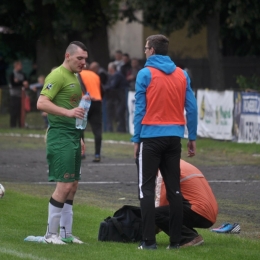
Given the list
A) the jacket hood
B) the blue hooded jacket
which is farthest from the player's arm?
the jacket hood

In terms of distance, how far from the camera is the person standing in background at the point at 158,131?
27.3ft

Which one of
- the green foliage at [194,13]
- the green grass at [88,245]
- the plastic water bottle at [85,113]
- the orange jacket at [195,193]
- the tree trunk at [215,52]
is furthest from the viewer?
the tree trunk at [215,52]

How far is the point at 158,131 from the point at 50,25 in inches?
1135

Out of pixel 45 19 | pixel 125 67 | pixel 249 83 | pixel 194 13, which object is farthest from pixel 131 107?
pixel 45 19

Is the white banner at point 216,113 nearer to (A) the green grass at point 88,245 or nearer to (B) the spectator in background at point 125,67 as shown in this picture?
(B) the spectator in background at point 125,67

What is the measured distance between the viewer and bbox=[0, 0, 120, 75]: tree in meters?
33.7

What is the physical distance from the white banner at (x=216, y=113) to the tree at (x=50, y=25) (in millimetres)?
10933

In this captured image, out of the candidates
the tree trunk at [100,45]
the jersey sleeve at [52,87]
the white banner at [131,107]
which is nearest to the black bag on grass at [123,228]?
the jersey sleeve at [52,87]

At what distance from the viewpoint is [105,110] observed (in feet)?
87.3

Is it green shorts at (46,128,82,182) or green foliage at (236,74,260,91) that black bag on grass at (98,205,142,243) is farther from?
Answer: green foliage at (236,74,260,91)

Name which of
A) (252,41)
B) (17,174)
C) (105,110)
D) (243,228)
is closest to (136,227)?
(243,228)

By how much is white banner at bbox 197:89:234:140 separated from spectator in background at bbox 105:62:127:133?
3323 millimetres

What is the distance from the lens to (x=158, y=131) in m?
8.34

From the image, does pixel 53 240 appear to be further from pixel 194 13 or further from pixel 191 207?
pixel 194 13
